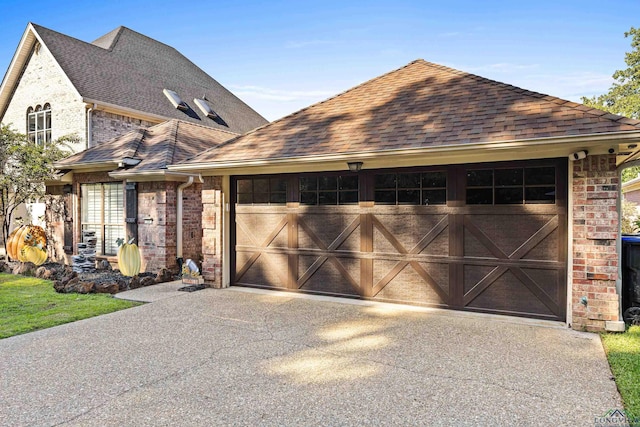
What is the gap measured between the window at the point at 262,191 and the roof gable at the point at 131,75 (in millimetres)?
7953

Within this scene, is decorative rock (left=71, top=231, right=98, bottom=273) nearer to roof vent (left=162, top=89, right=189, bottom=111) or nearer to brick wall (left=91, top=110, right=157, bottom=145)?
brick wall (left=91, top=110, right=157, bottom=145)

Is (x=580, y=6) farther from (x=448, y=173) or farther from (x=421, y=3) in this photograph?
(x=448, y=173)

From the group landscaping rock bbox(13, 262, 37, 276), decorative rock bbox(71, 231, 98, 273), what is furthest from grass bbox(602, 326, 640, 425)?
landscaping rock bbox(13, 262, 37, 276)

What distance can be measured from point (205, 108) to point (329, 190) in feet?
41.5

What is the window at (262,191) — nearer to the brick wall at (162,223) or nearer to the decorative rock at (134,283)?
the brick wall at (162,223)

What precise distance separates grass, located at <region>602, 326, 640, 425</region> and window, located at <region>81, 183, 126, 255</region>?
9796 millimetres

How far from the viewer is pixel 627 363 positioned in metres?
4.03

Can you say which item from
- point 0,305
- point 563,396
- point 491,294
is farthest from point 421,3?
point 0,305

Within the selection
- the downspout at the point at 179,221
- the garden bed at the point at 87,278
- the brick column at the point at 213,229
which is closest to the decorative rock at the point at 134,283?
the garden bed at the point at 87,278

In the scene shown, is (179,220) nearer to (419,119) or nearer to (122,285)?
Result: (122,285)

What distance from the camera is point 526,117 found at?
554cm

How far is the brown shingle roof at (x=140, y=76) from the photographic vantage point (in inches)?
543

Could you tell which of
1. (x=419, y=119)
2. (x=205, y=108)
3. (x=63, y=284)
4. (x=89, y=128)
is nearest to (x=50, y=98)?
(x=89, y=128)

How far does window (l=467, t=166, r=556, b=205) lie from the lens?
555 centimetres
